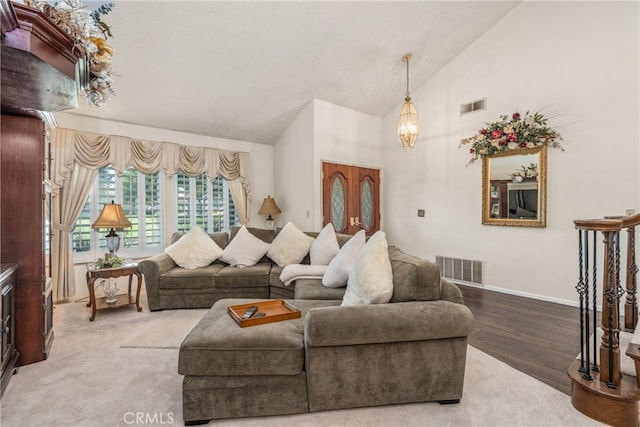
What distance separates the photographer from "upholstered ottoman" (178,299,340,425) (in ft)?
5.33

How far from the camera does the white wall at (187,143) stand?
403 cm

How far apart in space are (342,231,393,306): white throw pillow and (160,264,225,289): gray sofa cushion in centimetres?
216

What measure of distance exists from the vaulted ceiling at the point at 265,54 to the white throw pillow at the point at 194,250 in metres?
1.83

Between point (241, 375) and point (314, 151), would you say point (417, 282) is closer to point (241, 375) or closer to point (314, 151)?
point (241, 375)

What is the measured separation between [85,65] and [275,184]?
4.39 meters

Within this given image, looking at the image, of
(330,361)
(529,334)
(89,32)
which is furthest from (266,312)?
(529,334)

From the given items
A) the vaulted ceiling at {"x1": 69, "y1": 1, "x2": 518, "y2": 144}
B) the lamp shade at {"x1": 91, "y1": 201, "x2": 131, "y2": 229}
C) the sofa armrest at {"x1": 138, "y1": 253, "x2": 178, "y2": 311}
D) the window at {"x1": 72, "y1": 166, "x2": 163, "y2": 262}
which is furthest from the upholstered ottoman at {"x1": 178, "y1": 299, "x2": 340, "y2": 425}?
the window at {"x1": 72, "y1": 166, "x2": 163, "y2": 262}

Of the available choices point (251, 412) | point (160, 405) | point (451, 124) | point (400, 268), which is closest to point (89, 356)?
point (160, 405)

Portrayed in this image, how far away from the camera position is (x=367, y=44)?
395cm

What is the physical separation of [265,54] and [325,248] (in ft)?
8.01

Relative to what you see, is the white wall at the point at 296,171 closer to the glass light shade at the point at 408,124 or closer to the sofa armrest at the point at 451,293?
the glass light shade at the point at 408,124

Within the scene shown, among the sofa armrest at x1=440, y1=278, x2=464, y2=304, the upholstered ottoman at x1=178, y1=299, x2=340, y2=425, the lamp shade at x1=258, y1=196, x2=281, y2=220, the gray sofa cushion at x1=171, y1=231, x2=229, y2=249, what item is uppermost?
the lamp shade at x1=258, y1=196, x2=281, y2=220

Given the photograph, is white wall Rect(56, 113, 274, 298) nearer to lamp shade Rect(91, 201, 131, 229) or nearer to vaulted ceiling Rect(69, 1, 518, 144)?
vaulted ceiling Rect(69, 1, 518, 144)

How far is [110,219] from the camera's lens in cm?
352
